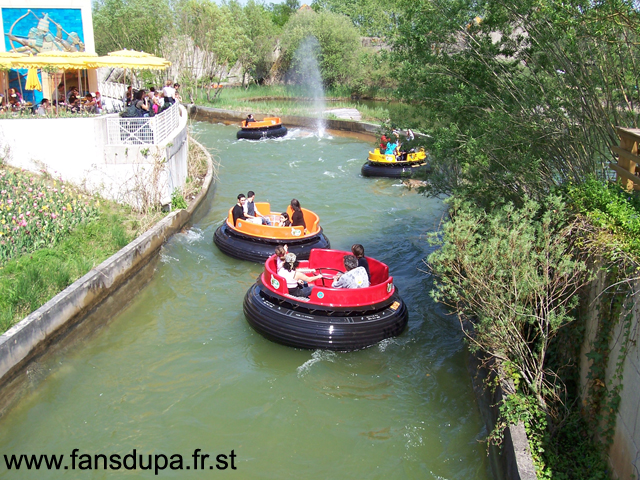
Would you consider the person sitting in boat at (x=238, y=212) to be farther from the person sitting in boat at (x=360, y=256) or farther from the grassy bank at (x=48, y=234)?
the person sitting in boat at (x=360, y=256)

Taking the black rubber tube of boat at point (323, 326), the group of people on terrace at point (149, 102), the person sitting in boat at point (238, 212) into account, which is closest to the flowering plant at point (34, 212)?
the person sitting in boat at point (238, 212)

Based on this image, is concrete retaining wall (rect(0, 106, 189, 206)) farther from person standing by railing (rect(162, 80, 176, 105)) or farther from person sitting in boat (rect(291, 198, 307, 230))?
person standing by railing (rect(162, 80, 176, 105))

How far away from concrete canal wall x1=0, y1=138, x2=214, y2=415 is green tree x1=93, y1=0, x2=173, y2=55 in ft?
97.7

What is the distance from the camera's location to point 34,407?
25.5 ft

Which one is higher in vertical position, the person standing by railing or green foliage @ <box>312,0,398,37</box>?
green foliage @ <box>312,0,398,37</box>

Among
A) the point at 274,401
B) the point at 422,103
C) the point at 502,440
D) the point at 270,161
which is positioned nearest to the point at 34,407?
the point at 274,401

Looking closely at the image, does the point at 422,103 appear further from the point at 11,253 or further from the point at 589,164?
the point at 11,253

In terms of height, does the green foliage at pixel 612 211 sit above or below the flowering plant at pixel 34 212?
above

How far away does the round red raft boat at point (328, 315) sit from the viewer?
8898 millimetres

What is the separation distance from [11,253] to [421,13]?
27.0 ft

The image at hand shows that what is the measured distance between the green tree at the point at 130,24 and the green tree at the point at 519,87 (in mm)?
32531

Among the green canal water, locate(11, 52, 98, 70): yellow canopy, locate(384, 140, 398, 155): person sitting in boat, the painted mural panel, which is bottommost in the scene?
the green canal water

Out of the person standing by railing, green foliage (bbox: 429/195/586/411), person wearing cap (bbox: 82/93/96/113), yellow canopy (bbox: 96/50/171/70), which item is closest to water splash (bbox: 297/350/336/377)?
green foliage (bbox: 429/195/586/411)

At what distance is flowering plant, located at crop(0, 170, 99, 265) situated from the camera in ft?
34.1
